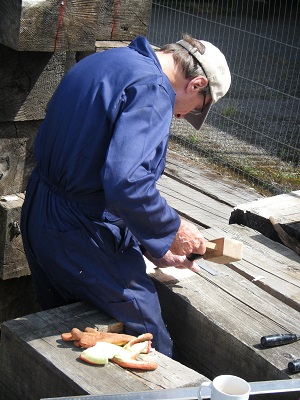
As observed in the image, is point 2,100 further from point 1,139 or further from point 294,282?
point 294,282

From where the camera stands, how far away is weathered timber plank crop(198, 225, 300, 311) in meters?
3.85

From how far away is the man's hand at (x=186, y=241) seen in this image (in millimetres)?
3372

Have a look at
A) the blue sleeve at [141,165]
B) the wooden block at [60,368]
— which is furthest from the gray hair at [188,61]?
the wooden block at [60,368]

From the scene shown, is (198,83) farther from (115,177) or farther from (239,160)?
(239,160)

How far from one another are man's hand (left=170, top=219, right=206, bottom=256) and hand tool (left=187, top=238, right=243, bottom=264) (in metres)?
0.15

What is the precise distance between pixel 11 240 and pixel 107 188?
1.19 m

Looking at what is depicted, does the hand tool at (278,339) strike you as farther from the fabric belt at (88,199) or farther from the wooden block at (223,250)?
the fabric belt at (88,199)

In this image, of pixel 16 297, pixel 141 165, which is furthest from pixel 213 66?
pixel 16 297

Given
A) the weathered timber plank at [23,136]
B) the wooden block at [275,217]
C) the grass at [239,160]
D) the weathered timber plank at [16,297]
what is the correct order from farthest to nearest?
the grass at [239,160]
the wooden block at [275,217]
the weathered timber plank at [16,297]
the weathered timber plank at [23,136]

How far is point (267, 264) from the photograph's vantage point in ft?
13.5

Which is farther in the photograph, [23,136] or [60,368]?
[23,136]

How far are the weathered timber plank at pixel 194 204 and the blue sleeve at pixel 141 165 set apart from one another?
224cm

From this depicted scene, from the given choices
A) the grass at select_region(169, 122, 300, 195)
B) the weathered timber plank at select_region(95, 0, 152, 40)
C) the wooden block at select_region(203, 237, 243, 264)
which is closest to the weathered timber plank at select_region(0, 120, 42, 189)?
the weathered timber plank at select_region(95, 0, 152, 40)

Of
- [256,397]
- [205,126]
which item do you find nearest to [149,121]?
[256,397]
